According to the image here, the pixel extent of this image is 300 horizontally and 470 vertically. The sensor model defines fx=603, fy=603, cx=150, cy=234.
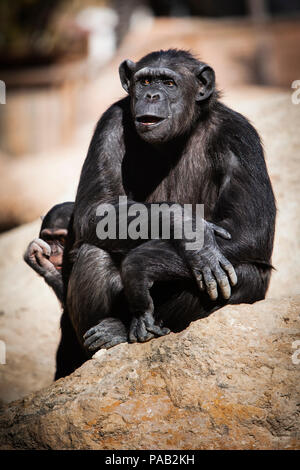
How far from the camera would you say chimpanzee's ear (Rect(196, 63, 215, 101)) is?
454 cm

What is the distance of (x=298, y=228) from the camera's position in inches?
255

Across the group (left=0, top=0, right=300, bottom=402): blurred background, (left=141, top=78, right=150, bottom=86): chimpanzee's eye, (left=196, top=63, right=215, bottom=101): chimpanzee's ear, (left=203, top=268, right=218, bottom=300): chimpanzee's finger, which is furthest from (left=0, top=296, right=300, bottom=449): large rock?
(left=0, top=0, right=300, bottom=402): blurred background

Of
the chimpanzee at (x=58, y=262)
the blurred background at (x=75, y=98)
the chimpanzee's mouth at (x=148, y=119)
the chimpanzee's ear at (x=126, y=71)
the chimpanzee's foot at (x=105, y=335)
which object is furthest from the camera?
the blurred background at (x=75, y=98)

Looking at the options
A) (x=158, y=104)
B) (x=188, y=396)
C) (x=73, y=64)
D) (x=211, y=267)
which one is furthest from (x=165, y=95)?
(x=73, y=64)

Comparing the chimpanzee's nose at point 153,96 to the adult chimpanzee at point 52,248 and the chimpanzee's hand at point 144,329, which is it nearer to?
the adult chimpanzee at point 52,248

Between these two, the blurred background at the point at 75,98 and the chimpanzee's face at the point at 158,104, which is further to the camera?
the blurred background at the point at 75,98

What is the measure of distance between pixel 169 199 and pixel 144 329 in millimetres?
1172

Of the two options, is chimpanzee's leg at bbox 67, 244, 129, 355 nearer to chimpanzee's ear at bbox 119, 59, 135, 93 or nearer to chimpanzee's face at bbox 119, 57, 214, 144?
chimpanzee's face at bbox 119, 57, 214, 144

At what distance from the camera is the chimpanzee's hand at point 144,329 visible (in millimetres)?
3773

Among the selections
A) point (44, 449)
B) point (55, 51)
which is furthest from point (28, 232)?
point (55, 51)

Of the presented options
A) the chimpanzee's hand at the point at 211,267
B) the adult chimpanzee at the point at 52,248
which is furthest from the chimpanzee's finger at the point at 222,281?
the adult chimpanzee at the point at 52,248

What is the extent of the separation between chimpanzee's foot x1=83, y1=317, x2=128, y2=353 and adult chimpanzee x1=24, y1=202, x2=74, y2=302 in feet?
3.54

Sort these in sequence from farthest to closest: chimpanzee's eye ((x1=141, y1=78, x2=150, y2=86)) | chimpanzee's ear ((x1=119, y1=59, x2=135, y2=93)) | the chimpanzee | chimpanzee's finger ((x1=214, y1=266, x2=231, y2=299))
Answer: the chimpanzee, chimpanzee's ear ((x1=119, y1=59, x2=135, y2=93)), chimpanzee's eye ((x1=141, y1=78, x2=150, y2=86)), chimpanzee's finger ((x1=214, y1=266, x2=231, y2=299))

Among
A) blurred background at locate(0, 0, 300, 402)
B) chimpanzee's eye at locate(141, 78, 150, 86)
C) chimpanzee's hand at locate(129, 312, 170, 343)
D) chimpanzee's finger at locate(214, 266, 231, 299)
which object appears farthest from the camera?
blurred background at locate(0, 0, 300, 402)
